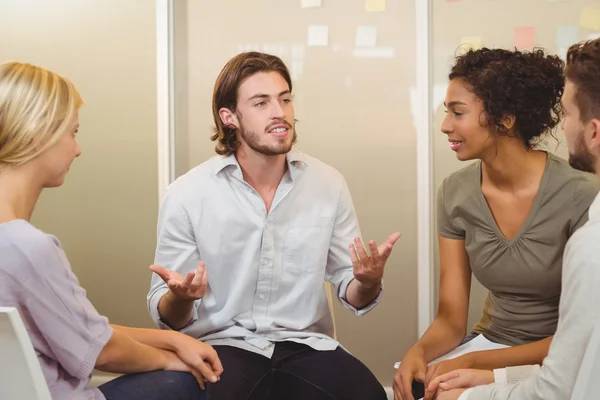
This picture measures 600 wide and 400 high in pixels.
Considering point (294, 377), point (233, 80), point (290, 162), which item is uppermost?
point (233, 80)

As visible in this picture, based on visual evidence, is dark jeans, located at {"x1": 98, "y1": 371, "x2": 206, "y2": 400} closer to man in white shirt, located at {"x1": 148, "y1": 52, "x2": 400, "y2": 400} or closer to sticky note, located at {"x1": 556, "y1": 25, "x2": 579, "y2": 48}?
man in white shirt, located at {"x1": 148, "y1": 52, "x2": 400, "y2": 400}

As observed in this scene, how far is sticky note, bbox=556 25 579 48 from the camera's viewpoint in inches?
112

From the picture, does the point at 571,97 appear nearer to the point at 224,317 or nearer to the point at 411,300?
the point at 224,317

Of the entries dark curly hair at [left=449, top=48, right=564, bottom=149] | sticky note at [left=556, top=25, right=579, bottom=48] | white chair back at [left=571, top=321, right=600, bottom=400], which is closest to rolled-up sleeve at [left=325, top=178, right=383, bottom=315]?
dark curly hair at [left=449, top=48, right=564, bottom=149]

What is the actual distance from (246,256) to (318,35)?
1304mm

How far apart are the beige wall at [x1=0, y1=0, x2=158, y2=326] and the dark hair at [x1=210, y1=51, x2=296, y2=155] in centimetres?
87

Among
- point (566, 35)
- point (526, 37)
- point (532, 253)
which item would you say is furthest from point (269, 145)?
point (566, 35)

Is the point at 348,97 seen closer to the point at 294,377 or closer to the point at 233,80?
the point at 233,80

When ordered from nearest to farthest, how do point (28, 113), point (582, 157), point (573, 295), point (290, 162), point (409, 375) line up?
point (573, 295), point (28, 113), point (582, 157), point (409, 375), point (290, 162)

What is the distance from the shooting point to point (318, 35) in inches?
118

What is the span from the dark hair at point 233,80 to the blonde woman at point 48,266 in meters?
0.74

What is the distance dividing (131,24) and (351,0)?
899 mm

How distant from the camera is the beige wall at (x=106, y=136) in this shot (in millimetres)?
2992

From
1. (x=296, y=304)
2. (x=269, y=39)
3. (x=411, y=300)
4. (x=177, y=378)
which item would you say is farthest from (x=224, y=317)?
(x=269, y=39)
